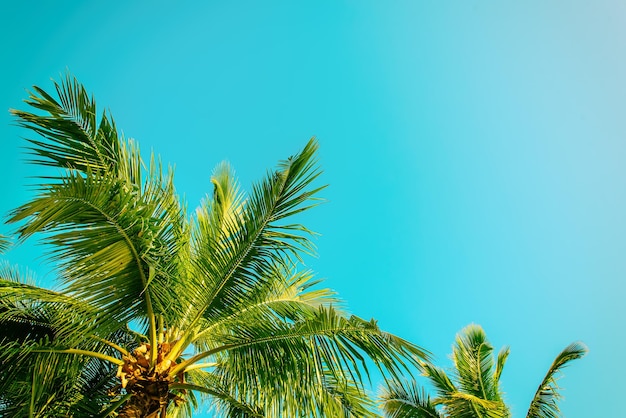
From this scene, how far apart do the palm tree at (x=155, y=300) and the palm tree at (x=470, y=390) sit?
10.2 ft

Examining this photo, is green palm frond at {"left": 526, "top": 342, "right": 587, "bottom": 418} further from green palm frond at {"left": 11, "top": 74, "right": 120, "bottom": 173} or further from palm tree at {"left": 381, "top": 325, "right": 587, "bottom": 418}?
green palm frond at {"left": 11, "top": 74, "right": 120, "bottom": 173}

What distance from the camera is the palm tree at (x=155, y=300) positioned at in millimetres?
5516

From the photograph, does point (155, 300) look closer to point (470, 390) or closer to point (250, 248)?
point (250, 248)

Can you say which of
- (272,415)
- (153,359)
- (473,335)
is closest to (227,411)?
(272,415)

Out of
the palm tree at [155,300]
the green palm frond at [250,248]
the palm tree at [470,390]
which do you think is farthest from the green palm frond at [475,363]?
the green palm frond at [250,248]

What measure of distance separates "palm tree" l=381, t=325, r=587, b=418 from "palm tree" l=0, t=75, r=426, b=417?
312 centimetres

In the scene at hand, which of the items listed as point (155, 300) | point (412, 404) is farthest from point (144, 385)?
point (412, 404)

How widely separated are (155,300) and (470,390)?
782 cm

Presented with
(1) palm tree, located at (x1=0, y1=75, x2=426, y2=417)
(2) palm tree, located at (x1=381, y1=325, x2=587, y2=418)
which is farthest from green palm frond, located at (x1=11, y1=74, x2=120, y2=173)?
(2) palm tree, located at (x1=381, y1=325, x2=587, y2=418)

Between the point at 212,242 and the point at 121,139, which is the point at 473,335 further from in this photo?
the point at 121,139

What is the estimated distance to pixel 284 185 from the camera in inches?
236

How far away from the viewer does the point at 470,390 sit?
444 inches

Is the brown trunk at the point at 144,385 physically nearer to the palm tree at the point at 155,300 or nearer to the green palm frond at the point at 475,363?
the palm tree at the point at 155,300

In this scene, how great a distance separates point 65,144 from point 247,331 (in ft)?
10.2
